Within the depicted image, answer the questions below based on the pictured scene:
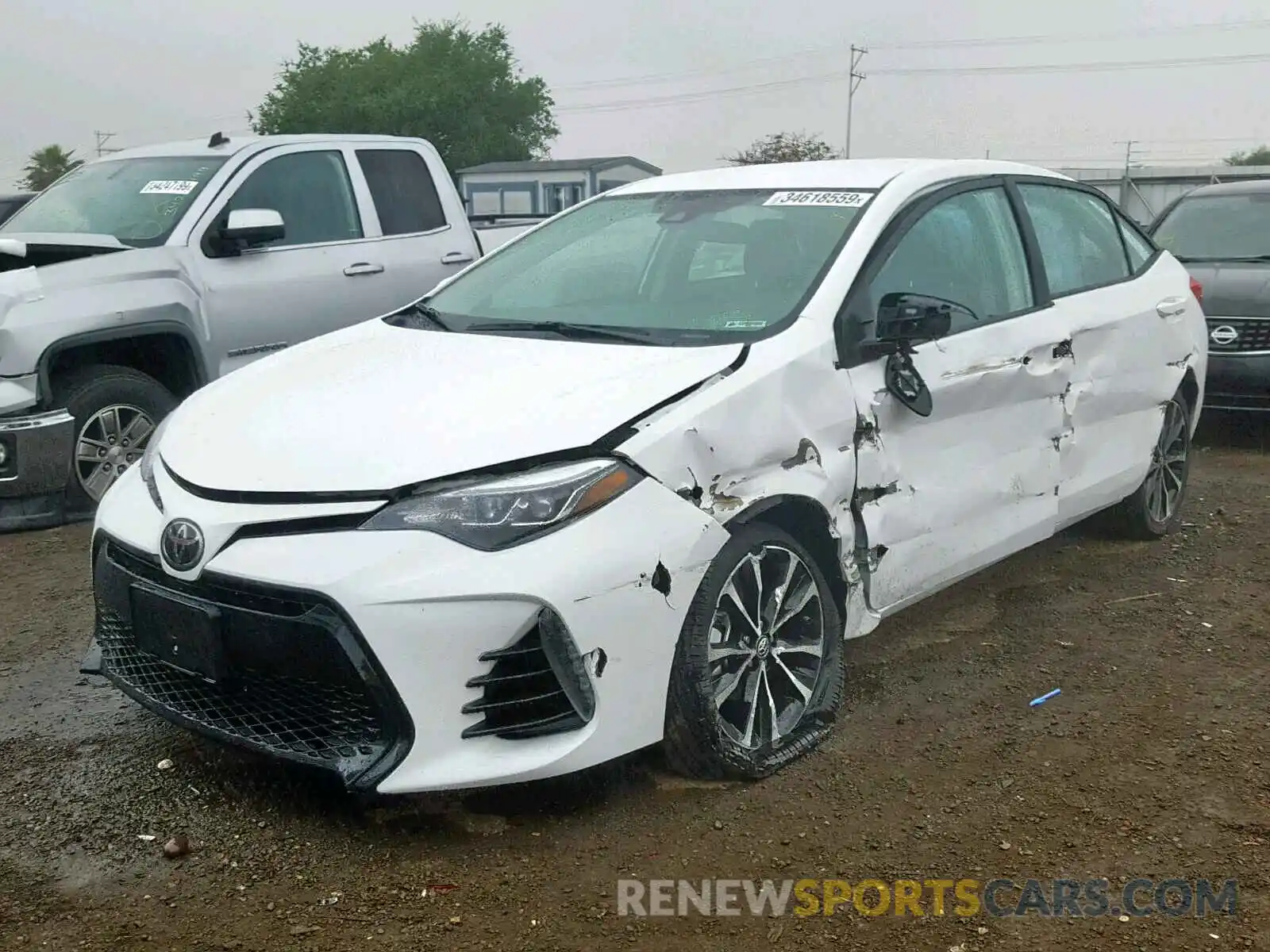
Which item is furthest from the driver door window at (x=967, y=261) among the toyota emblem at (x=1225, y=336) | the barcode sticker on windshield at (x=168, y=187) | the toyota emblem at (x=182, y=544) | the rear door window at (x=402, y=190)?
the barcode sticker on windshield at (x=168, y=187)

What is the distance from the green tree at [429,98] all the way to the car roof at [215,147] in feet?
173

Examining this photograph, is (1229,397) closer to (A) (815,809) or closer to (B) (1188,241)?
(B) (1188,241)

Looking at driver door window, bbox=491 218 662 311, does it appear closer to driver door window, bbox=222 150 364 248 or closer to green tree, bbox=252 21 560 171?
driver door window, bbox=222 150 364 248

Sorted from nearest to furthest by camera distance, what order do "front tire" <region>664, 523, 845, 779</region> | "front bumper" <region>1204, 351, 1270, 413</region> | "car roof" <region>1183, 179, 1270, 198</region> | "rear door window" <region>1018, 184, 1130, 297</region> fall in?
"front tire" <region>664, 523, 845, 779</region> → "rear door window" <region>1018, 184, 1130, 297</region> → "front bumper" <region>1204, 351, 1270, 413</region> → "car roof" <region>1183, 179, 1270, 198</region>

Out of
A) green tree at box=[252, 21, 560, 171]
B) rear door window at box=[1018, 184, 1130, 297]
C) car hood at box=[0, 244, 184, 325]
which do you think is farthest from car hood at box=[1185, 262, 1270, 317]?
green tree at box=[252, 21, 560, 171]

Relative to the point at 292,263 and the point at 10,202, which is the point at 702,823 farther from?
the point at 10,202

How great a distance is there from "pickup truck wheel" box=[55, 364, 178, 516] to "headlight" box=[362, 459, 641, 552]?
3607 millimetres

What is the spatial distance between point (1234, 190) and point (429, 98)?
178 ft

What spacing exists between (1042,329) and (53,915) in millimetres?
3469

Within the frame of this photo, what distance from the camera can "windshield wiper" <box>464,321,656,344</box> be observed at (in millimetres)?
3566

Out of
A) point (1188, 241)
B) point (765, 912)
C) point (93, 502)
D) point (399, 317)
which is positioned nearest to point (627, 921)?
point (765, 912)

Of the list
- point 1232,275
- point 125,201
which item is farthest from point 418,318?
point 1232,275

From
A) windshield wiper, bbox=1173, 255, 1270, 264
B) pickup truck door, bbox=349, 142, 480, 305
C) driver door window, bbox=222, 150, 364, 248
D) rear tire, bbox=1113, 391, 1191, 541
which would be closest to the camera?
rear tire, bbox=1113, 391, 1191, 541

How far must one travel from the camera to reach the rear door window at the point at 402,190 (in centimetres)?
717
